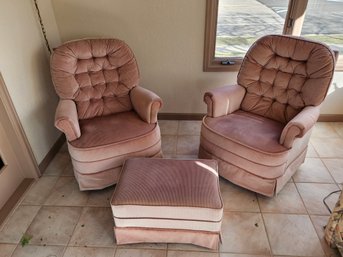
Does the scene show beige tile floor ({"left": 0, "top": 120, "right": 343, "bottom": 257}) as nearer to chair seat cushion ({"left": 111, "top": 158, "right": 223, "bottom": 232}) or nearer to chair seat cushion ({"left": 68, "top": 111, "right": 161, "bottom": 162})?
chair seat cushion ({"left": 111, "top": 158, "right": 223, "bottom": 232})

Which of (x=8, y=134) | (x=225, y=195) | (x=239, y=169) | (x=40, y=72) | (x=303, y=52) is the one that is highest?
(x=303, y=52)

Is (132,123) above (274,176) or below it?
above

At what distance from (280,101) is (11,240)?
214 centimetres

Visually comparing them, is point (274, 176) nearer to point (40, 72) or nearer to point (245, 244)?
point (245, 244)

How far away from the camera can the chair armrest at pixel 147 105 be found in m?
1.97

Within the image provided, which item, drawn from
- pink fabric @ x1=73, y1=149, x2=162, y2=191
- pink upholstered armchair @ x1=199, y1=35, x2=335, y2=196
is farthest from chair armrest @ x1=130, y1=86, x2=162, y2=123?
pink upholstered armchair @ x1=199, y1=35, x2=335, y2=196

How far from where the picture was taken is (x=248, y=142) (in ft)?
5.81

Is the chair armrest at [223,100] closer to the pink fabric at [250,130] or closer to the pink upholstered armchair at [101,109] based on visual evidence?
the pink fabric at [250,130]

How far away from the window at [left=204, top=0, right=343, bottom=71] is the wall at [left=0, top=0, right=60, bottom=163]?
149 cm

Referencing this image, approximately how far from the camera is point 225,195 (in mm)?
1957

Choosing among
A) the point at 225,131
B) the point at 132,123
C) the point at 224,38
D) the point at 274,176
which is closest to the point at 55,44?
the point at 132,123

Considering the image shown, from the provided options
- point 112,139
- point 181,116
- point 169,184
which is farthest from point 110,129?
point 181,116

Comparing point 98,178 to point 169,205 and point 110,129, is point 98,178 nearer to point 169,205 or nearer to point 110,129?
point 110,129

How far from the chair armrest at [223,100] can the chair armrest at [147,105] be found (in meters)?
0.39
